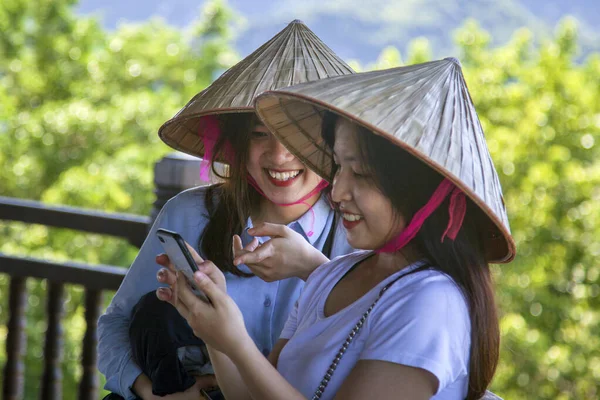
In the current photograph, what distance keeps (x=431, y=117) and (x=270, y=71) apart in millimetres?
560

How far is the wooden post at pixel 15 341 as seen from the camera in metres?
2.60

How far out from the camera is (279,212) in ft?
5.61

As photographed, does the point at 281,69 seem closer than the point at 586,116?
Yes

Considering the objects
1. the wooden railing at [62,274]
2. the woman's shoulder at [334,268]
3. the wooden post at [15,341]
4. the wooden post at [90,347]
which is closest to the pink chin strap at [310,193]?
the woman's shoulder at [334,268]

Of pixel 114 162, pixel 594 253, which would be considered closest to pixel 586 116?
pixel 594 253

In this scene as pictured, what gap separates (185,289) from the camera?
1.17m

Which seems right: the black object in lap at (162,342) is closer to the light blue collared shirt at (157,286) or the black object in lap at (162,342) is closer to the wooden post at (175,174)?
the light blue collared shirt at (157,286)

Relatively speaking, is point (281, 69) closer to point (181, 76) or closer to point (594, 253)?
point (594, 253)

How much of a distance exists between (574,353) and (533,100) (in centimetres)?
410

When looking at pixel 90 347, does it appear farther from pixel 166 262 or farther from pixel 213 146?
pixel 166 262

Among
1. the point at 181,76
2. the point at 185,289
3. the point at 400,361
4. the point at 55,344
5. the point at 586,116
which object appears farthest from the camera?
the point at 181,76

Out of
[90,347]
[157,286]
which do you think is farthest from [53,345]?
[157,286]

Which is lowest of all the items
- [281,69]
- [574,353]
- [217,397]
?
[574,353]

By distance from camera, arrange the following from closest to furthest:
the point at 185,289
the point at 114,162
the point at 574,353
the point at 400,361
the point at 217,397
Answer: the point at 400,361 → the point at 185,289 → the point at 217,397 → the point at 574,353 → the point at 114,162
